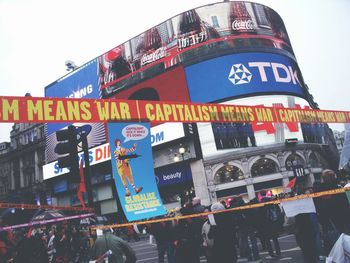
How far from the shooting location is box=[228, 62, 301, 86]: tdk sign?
31984 millimetres

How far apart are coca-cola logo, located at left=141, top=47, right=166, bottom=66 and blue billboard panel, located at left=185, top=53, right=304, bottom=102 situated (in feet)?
12.1

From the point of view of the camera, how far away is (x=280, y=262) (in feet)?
28.0

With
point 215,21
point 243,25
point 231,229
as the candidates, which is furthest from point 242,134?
point 231,229

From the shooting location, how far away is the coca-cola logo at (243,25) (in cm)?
3311

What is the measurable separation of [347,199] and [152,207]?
337cm

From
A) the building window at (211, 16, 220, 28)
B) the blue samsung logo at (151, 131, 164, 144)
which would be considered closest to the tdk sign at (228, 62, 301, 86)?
the building window at (211, 16, 220, 28)

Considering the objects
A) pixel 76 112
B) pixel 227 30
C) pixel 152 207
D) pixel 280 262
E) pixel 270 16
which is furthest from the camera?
pixel 270 16

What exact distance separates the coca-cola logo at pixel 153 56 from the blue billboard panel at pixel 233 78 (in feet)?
12.1

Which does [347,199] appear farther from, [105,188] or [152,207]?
[105,188]

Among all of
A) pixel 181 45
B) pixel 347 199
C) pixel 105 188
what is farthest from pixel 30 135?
pixel 347 199

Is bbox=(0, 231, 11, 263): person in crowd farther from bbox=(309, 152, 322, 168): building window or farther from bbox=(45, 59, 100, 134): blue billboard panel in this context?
bbox=(45, 59, 100, 134): blue billboard panel

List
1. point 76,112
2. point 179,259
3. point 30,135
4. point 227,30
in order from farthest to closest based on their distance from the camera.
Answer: point 30,135
point 227,30
point 179,259
point 76,112

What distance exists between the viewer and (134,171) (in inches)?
213

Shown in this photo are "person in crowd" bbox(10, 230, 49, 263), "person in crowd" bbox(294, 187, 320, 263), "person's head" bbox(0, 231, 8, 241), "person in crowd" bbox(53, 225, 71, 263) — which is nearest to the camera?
"person in crowd" bbox(10, 230, 49, 263)
